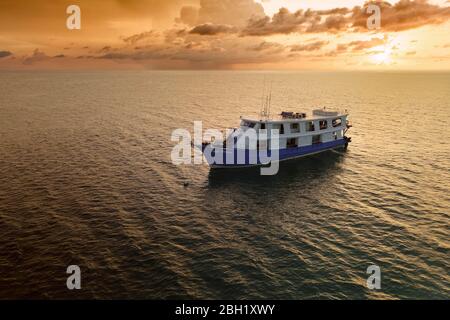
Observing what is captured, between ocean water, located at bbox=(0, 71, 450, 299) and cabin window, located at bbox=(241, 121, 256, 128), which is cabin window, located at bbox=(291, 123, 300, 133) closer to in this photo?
ocean water, located at bbox=(0, 71, 450, 299)

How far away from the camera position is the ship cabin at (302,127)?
56.0m

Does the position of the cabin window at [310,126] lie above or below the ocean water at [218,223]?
above

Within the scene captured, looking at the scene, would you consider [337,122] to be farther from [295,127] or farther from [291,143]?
[291,143]

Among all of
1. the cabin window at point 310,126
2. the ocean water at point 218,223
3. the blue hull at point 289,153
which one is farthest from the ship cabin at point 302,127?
the ocean water at point 218,223

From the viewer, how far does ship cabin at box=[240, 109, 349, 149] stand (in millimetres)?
56031

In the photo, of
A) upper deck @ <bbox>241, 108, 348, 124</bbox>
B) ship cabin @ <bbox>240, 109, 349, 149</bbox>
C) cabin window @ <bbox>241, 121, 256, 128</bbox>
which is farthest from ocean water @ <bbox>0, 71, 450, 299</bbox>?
cabin window @ <bbox>241, 121, 256, 128</bbox>

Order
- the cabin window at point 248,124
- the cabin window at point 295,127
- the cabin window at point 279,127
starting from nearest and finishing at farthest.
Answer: the cabin window at point 248,124
the cabin window at point 279,127
the cabin window at point 295,127

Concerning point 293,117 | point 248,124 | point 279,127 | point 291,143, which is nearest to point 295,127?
point 293,117

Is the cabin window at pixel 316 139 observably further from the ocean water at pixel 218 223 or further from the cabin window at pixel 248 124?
the cabin window at pixel 248 124

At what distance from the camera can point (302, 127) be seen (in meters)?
60.1
